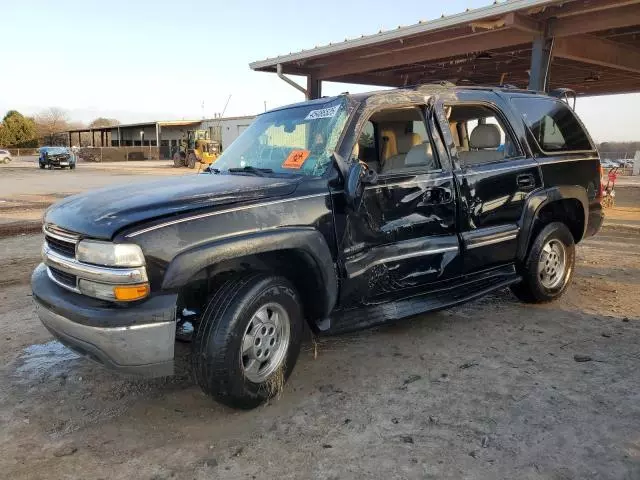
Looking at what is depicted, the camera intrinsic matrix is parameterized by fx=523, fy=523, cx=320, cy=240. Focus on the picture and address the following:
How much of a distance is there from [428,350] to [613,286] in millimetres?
3000

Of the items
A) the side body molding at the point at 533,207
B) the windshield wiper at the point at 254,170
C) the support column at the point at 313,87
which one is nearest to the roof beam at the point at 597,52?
the support column at the point at 313,87

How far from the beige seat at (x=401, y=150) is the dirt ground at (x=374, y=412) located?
4.67 ft

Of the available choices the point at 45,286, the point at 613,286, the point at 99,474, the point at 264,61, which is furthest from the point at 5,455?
the point at 264,61

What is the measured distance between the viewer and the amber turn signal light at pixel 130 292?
269cm

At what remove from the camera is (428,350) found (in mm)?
4043

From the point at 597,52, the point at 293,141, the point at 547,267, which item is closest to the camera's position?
the point at 293,141

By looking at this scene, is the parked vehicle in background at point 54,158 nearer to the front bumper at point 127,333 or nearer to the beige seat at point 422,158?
the beige seat at point 422,158

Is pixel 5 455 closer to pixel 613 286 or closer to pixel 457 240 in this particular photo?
pixel 457 240

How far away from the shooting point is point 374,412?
10.2ft

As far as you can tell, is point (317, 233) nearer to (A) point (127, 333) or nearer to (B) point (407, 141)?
(A) point (127, 333)

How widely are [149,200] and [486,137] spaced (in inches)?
117

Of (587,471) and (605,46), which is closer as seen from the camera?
(587,471)

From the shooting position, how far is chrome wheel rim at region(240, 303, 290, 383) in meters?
3.09

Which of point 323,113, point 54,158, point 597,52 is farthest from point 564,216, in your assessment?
point 54,158
